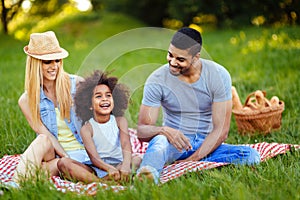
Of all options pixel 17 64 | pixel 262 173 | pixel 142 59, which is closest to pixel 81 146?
pixel 262 173

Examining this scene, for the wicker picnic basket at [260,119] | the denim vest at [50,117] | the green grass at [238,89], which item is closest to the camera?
the green grass at [238,89]

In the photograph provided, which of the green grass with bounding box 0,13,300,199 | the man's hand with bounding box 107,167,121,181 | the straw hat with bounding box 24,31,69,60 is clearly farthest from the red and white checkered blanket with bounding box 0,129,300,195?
the straw hat with bounding box 24,31,69,60

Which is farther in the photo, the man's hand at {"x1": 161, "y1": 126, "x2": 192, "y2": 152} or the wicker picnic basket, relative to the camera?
the wicker picnic basket

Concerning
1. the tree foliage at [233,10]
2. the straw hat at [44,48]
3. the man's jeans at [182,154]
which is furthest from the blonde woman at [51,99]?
the tree foliage at [233,10]

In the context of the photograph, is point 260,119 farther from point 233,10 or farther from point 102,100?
point 233,10

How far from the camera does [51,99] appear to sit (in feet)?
12.3

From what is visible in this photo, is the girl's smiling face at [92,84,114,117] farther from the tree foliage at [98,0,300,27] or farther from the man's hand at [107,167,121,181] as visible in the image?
the tree foliage at [98,0,300,27]

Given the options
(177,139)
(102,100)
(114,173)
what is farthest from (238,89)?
(114,173)

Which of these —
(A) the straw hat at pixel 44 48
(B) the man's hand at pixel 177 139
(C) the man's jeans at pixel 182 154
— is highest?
(A) the straw hat at pixel 44 48

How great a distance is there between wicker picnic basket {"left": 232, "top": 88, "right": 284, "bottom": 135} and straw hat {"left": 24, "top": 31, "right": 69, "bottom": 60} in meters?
1.83

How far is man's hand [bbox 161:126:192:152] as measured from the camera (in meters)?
3.38

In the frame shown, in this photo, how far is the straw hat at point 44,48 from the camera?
3592 mm

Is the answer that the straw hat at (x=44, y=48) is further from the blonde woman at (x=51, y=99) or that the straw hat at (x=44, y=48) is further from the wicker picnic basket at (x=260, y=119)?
the wicker picnic basket at (x=260, y=119)

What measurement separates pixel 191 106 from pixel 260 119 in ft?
3.41
